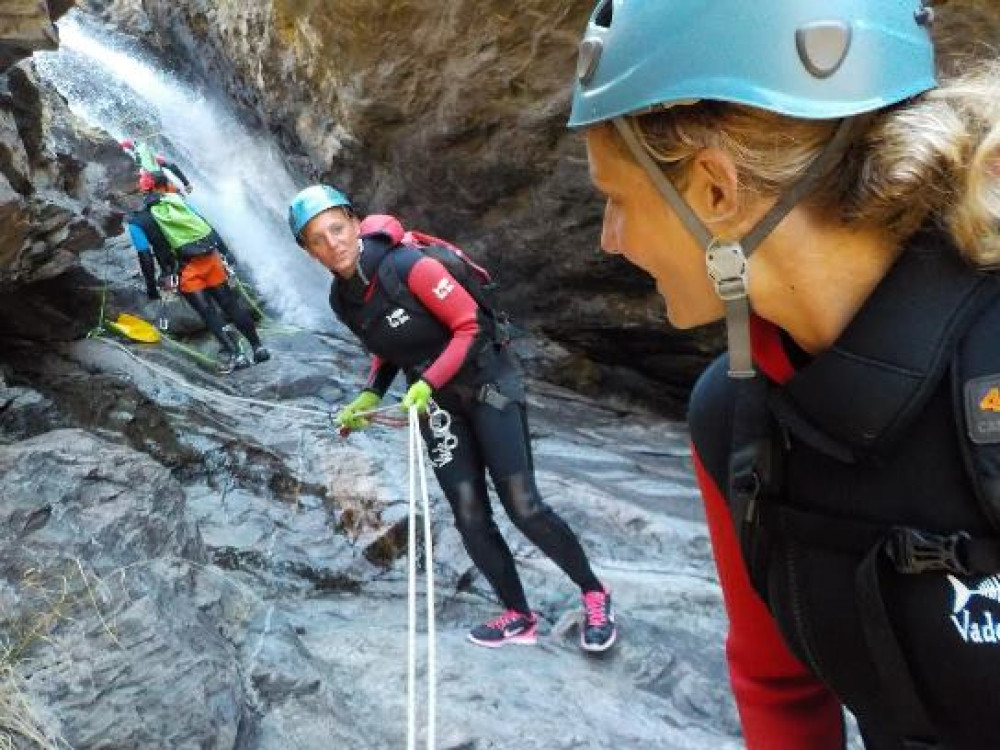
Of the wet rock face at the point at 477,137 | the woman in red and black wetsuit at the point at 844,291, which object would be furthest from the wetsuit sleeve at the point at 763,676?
the wet rock face at the point at 477,137

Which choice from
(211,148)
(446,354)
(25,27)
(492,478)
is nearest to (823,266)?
(446,354)

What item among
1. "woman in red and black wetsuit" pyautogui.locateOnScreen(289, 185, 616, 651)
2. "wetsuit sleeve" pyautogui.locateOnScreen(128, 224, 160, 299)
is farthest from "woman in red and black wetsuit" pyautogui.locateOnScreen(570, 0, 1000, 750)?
"wetsuit sleeve" pyautogui.locateOnScreen(128, 224, 160, 299)

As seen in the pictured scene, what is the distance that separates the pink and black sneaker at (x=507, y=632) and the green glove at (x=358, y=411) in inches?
45.5

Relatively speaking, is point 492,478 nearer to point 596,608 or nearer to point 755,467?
point 596,608

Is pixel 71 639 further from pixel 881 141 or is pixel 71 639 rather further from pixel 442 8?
pixel 442 8

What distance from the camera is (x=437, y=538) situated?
557 centimetres

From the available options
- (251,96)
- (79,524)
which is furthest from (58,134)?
(79,524)

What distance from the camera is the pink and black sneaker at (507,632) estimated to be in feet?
13.8

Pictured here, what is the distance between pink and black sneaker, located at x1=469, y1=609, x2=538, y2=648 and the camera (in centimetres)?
421

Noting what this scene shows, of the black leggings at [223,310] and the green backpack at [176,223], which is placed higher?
the green backpack at [176,223]

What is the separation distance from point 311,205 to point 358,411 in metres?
0.97

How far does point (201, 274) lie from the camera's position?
876 centimetres

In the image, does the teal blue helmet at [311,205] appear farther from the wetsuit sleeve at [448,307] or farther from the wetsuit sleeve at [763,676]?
the wetsuit sleeve at [763,676]

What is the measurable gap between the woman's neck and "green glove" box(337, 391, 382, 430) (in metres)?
3.09
